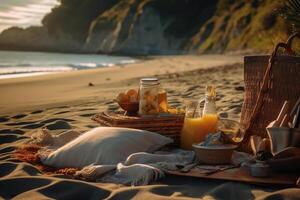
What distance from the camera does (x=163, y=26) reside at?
262ft

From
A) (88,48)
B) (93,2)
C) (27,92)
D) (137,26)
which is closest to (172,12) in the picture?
(137,26)

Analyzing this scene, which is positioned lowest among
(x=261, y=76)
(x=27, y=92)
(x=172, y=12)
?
(x=27, y=92)

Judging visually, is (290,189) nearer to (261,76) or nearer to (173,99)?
(261,76)

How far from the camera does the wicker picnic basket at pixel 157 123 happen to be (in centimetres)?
405

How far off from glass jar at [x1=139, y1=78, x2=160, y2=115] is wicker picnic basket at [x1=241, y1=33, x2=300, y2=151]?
734 mm

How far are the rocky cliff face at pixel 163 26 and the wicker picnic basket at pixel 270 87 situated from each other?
2570 centimetres

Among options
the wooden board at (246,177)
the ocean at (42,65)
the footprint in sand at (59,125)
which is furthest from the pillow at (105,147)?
the ocean at (42,65)

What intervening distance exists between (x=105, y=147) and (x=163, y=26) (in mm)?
76991

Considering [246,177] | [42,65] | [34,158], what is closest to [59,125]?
[34,158]

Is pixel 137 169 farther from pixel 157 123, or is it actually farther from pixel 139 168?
pixel 157 123

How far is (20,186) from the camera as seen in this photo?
3256mm

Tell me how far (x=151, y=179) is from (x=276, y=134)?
2.85ft

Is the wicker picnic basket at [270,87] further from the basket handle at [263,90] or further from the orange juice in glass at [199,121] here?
the orange juice in glass at [199,121]

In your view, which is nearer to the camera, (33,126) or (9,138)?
(9,138)
